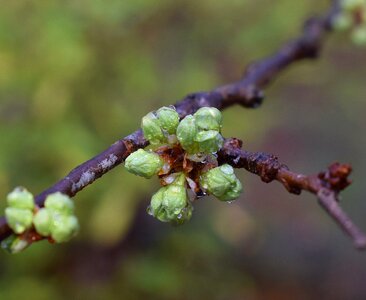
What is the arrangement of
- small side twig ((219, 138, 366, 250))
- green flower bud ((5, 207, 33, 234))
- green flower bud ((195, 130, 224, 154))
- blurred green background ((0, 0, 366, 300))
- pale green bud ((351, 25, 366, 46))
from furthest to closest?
1. blurred green background ((0, 0, 366, 300))
2. pale green bud ((351, 25, 366, 46))
3. green flower bud ((195, 130, 224, 154))
4. green flower bud ((5, 207, 33, 234))
5. small side twig ((219, 138, 366, 250))

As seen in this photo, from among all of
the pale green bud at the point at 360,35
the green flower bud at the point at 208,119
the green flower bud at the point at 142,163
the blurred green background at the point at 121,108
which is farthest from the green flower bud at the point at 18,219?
the blurred green background at the point at 121,108

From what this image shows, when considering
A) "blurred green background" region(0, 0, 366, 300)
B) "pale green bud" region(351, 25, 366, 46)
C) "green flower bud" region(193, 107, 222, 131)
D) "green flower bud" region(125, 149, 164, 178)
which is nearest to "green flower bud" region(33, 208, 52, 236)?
"green flower bud" region(125, 149, 164, 178)

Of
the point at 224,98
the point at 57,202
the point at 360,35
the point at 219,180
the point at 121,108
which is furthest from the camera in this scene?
the point at 121,108

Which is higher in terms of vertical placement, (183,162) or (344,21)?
(344,21)

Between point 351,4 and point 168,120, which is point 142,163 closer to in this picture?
point 168,120

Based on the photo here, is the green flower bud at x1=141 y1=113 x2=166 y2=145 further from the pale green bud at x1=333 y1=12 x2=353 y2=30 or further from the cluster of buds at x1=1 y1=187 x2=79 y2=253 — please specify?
the pale green bud at x1=333 y1=12 x2=353 y2=30

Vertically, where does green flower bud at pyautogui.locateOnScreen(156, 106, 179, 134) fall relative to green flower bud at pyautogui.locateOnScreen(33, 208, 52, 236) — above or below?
above

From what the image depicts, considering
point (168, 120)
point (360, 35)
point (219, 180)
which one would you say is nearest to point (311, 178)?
point (219, 180)

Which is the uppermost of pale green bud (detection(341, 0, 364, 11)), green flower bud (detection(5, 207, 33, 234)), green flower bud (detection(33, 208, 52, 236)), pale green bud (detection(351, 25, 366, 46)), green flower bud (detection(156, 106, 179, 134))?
pale green bud (detection(341, 0, 364, 11))
